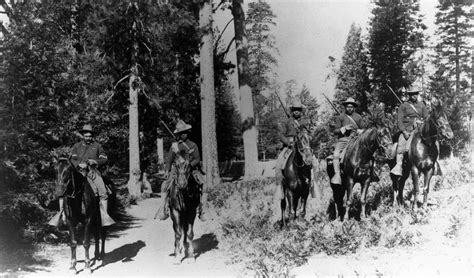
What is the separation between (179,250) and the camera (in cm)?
1030

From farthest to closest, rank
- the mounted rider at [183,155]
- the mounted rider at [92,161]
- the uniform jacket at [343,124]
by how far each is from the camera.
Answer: the uniform jacket at [343,124] → the mounted rider at [92,161] → the mounted rider at [183,155]

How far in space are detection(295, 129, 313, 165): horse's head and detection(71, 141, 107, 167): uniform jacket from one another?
14.9ft

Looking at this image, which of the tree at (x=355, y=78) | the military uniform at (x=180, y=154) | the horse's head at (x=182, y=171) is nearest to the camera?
the horse's head at (x=182, y=171)

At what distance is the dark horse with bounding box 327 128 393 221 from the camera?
10.1 metres

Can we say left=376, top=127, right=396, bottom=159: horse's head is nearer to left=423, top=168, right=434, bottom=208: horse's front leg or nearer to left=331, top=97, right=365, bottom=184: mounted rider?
left=331, top=97, right=365, bottom=184: mounted rider

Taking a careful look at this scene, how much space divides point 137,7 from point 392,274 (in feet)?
57.3

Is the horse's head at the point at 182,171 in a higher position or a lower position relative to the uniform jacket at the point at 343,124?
lower

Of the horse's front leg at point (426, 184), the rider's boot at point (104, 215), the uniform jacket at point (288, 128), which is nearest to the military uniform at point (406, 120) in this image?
the horse's front leg at point (426, 184)

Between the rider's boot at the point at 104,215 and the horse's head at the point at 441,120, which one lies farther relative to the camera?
the rider's boot at the point at 104,215

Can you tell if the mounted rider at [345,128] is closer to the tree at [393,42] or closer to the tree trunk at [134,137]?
the tree trunk at [134,137]

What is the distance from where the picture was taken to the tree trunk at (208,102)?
60.7 feet

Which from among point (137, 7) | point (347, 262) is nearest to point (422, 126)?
point (347, 262)

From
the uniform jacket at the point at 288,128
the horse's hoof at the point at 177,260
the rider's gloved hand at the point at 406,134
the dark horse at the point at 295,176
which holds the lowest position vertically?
the horse's hoof at the point at 177,260

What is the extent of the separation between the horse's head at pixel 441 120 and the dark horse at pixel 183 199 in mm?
5527
